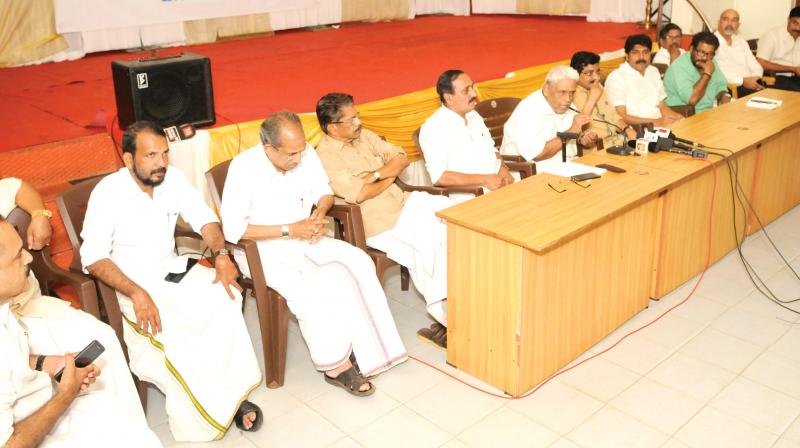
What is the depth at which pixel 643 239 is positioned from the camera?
3441mm

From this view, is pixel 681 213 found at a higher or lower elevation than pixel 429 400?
higher

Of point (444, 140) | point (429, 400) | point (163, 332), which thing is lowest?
point (429, 400)

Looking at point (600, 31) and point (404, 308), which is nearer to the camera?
point (404, 308)

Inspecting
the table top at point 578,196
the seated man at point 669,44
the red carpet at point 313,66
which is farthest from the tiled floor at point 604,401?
the seated man at point 669,44

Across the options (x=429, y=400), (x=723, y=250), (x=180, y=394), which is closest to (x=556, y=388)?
(x=429, y=400)

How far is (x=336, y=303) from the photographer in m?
3.05

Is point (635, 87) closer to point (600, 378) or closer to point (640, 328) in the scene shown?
point (640, 328)

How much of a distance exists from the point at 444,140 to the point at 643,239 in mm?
1079

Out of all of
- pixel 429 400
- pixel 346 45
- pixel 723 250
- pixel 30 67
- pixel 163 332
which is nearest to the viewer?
pixel 163 332

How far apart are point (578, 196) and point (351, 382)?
1.26 metres

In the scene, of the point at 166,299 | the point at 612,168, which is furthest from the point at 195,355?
the point at 612,168

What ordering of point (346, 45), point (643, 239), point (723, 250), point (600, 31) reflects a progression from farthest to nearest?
point (600, 31), point (346, 45), point (723, 250), point (643, 239)

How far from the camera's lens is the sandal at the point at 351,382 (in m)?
3.02

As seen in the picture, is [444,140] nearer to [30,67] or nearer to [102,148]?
[102,148]
